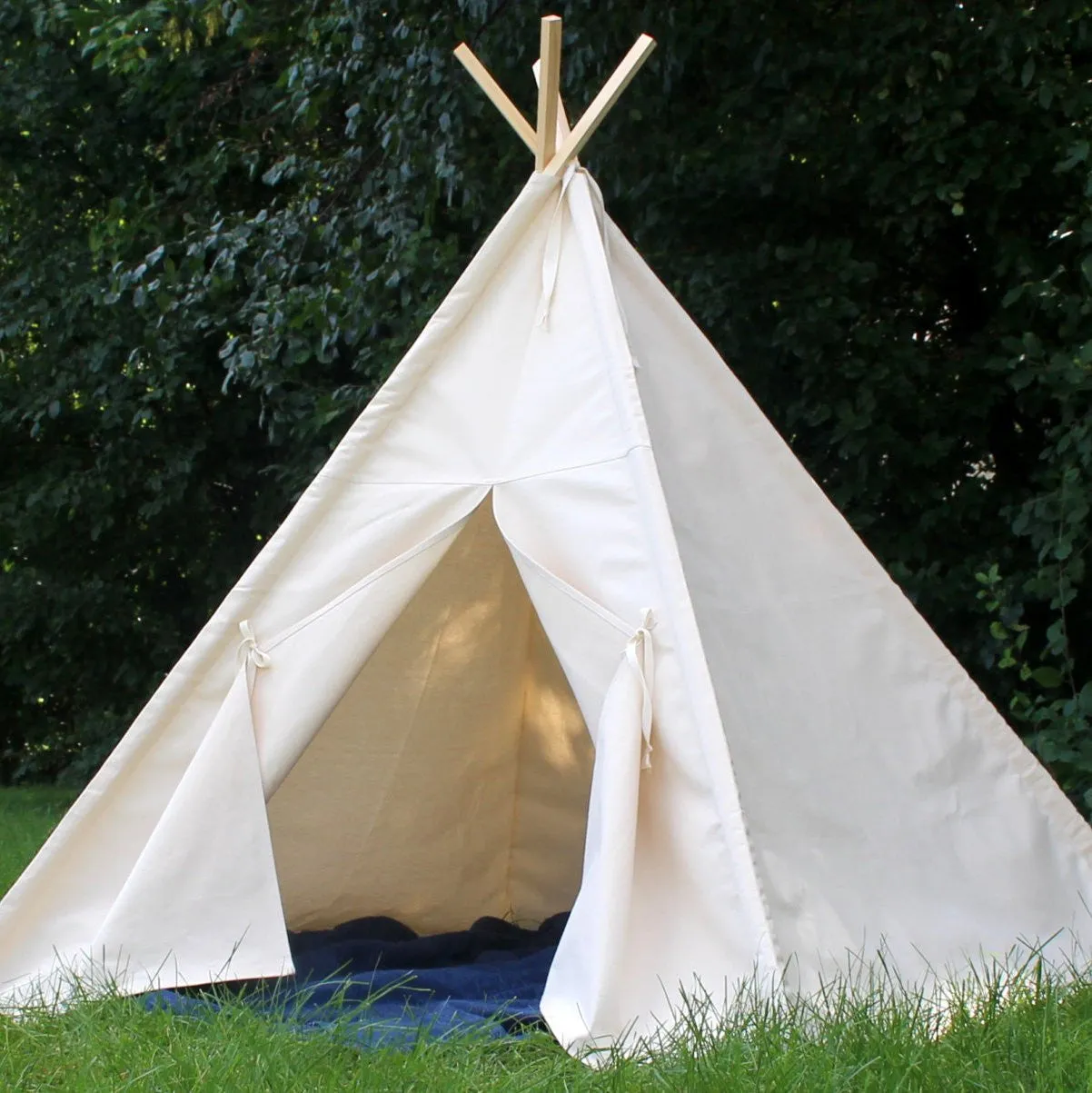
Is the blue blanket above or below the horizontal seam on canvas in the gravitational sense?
below

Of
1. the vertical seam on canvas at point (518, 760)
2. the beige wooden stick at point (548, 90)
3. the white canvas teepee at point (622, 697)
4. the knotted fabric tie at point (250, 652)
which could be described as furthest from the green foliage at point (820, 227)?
the knotted fabric tie at point (250, 652)

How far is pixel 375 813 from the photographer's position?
364 cm

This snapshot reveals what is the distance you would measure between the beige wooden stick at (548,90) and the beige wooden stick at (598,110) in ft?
0.09

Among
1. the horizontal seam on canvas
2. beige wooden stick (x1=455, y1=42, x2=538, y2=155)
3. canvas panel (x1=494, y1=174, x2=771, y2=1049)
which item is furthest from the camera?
beige wooden stick (x1=455, y1=42, x2=538, y2=155)

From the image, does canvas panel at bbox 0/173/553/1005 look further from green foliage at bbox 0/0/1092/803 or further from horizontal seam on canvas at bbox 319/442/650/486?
green foliage at bbox 0/0/1092/803

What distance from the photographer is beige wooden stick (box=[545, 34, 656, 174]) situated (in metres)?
2.90

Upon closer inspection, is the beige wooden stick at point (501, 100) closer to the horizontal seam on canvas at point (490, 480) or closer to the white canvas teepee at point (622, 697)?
the white canvas teepee at point (622, 697)

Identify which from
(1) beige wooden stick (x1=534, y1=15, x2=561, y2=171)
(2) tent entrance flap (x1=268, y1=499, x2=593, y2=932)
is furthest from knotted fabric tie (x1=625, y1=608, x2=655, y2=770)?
(1) beige wooden stick (x1=534, y1=15, x2=561, y2=171)

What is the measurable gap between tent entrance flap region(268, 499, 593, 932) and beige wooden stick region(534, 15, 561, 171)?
83 centimetres

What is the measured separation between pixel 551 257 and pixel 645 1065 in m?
1.59

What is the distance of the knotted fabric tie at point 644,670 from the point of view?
2422mm

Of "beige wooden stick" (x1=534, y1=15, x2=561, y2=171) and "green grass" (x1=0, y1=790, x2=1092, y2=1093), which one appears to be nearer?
"green grass" (x1=0, y1=790, x2=1092, y2=1093)

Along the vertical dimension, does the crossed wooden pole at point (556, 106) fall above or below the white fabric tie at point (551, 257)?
above

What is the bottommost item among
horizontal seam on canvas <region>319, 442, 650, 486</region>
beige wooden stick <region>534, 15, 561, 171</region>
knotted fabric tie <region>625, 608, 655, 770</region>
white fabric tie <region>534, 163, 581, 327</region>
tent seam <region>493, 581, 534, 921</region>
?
tent seam <region>493, 581, 534, 921</region>
